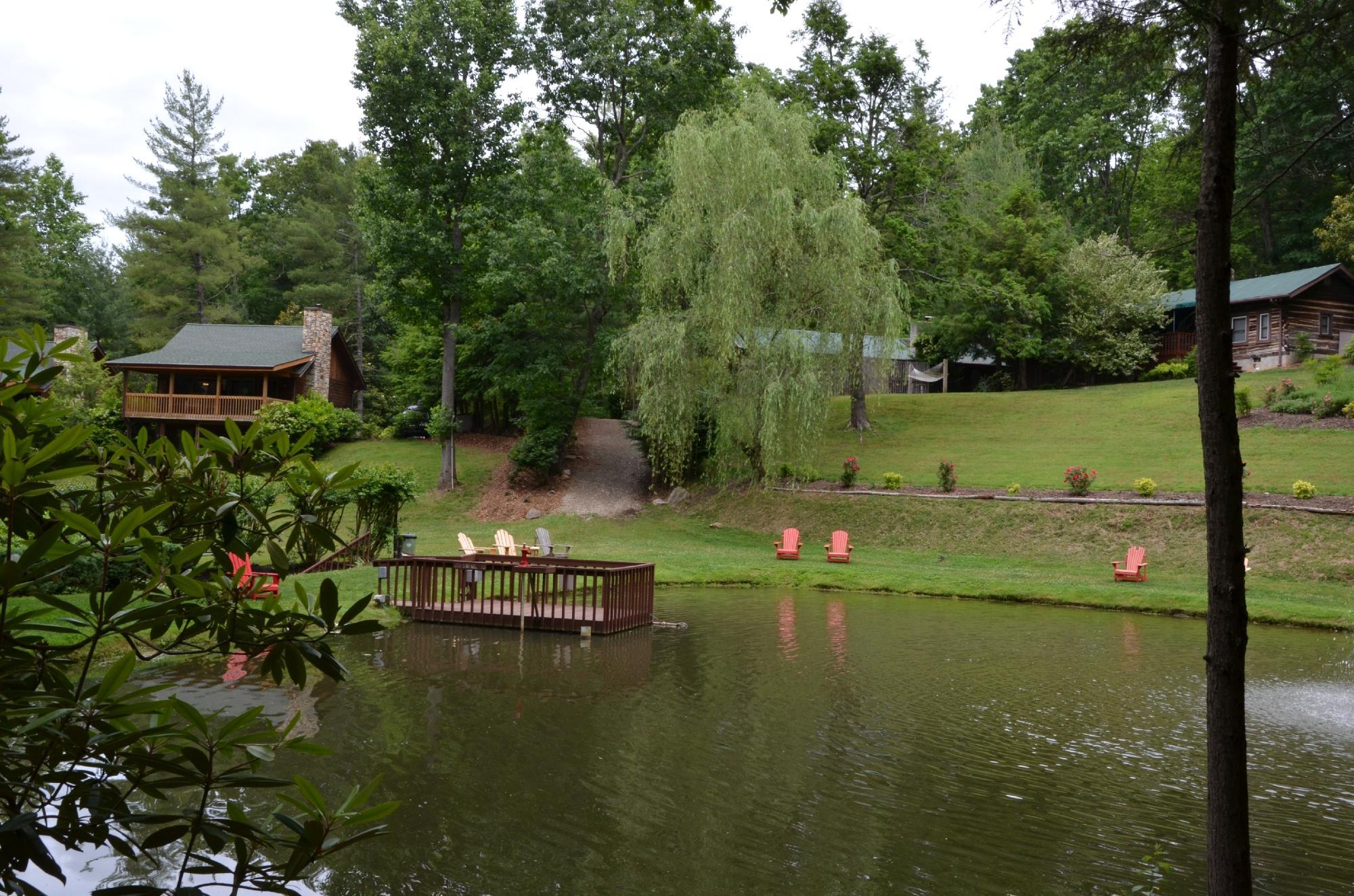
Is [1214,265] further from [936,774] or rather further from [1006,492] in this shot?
[1006,492]

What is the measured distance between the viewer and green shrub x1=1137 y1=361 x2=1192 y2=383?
42.4 m

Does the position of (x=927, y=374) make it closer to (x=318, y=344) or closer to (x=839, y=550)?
(x=318, y=344)

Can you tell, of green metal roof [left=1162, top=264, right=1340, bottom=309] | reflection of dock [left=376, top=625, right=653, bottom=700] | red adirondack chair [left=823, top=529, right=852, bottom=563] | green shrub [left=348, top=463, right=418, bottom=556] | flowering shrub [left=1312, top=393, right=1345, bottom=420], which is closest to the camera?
reflection of dock [left=376, top=625, right=653, bottom=700]

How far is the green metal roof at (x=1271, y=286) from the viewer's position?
130ft

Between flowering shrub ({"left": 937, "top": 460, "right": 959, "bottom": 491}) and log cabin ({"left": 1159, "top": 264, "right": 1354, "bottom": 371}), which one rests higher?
log cabin ({"left": 1159, "top": 264, "right": 1354, "bottom": 371})

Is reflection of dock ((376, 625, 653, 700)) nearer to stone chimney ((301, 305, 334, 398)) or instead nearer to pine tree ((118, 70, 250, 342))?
stone chimney ((301, 305, 334, 398))

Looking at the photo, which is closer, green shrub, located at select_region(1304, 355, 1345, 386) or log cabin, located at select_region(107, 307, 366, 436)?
green shrub, located at select_region(1304, 355, 1345, 386)

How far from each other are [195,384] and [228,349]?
200 centimetres

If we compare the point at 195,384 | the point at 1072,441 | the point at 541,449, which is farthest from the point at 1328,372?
the point at 195,384

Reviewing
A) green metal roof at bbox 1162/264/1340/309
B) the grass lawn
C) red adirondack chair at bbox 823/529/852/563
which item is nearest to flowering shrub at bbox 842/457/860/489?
the grass lawn

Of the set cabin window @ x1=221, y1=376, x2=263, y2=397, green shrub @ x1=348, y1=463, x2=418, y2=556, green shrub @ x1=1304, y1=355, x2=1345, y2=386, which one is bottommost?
green shrub @ x1=348, y1=463, x2=418, y2=556

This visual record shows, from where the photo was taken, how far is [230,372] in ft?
129

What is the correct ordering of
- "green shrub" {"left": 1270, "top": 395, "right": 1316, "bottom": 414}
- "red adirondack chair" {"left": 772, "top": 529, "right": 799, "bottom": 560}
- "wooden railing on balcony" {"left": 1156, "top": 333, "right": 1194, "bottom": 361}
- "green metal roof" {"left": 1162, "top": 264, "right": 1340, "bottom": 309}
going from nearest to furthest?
"red adirondack chair" {"left": 772, "top": 529, "right": 799, "bottom": 560}, "green shrub" {"left": 1270, "top": 395, "right": 1316, "bottom": 414}, "green metal roof" {"left": 1162, "top": 264, "right": 1340, "bottom": 309}, "wooden railing on balcony" {"left": 1156, "top": 333, "right": 1194, "bottom": 361}

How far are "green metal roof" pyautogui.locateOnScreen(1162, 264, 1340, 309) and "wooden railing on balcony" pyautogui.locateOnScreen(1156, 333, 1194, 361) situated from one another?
4.73ft
